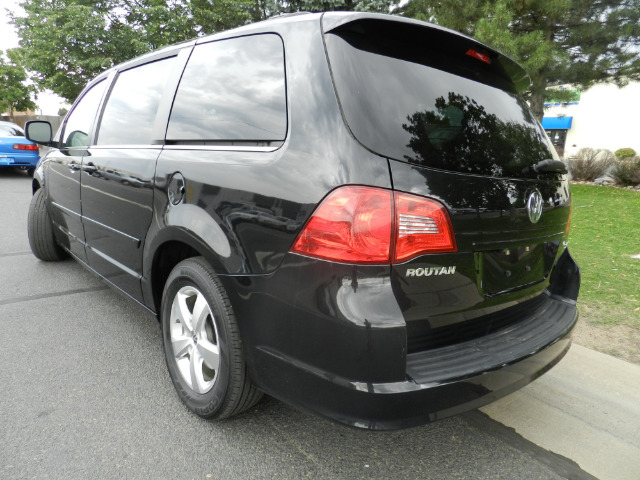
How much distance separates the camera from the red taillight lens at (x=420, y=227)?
1515 millimetres

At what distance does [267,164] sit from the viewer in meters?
1.73

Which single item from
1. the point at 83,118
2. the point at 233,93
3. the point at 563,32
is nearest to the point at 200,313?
the point at 233,93

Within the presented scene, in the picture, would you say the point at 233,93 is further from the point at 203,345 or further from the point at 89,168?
the point at 89,168

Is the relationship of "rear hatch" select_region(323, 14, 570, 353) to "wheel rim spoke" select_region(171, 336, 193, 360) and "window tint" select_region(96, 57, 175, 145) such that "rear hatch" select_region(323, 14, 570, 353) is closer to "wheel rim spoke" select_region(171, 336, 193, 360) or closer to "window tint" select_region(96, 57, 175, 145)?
"wheel rim spoke" select_region(171, 336, 193, 360)

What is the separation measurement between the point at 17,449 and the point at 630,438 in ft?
9.15

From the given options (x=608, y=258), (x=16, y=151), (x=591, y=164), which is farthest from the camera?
(x=591, y=164)

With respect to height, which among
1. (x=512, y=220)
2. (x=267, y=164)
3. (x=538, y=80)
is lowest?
(x=512, y=220)

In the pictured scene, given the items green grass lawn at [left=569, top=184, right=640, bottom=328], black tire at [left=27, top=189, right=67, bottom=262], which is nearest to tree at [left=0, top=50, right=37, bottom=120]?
black tire at [left=27, top=189, right=67, bottom=262]

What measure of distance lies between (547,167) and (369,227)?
1.05 m

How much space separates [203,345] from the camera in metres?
2.10

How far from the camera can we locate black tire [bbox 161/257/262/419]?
189 centimetres

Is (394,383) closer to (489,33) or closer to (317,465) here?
(317,465)

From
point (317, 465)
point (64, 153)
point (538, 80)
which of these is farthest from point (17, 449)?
point (538, 80)

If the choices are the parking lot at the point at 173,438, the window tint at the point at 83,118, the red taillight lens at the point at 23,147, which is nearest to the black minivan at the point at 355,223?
the parking lot at the point at 173,438
